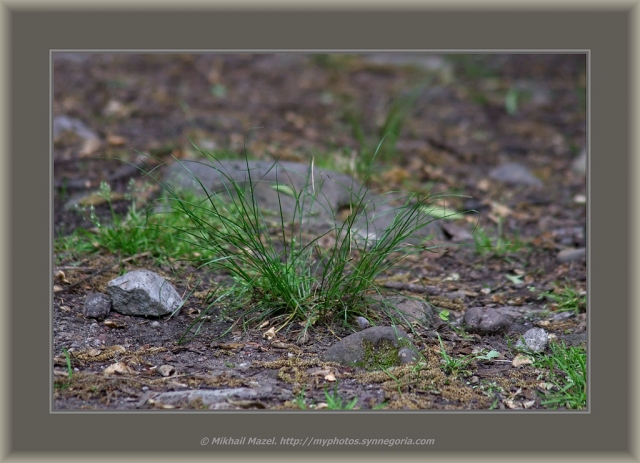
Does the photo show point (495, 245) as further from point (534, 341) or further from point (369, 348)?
point (369, 348)

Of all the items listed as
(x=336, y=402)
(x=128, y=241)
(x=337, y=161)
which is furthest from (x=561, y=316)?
(x=337, y=161)

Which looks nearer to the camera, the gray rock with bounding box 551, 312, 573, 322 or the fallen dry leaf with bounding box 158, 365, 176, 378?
the fallen dry leaf with bounding box 158, 365, 176, 378

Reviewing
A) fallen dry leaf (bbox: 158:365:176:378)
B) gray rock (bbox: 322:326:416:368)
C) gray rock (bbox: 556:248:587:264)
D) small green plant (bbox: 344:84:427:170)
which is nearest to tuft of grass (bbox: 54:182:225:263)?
fallen dry leaf (bbox: 158:365:176:378)

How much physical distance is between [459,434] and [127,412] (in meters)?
1.07

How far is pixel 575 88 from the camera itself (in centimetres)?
816

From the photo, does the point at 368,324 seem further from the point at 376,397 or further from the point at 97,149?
the point at 97,149

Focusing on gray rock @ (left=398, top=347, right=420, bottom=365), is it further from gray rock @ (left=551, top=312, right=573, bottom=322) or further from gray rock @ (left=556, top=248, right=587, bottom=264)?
gray rock @ (left=556, top=248, right=587, bottom=264)

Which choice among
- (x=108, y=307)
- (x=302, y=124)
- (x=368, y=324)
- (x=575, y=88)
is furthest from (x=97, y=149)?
(x=575, y=88)

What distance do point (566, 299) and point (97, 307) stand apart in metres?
2.40

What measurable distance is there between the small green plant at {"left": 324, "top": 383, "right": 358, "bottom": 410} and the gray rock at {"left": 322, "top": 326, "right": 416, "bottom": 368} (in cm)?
30

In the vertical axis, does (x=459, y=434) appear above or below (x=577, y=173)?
below

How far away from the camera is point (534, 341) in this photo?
320 centimetres

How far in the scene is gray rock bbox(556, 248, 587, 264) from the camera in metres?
4.43

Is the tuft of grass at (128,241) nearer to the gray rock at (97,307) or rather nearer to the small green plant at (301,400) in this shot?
the gray rock at (97,307)
